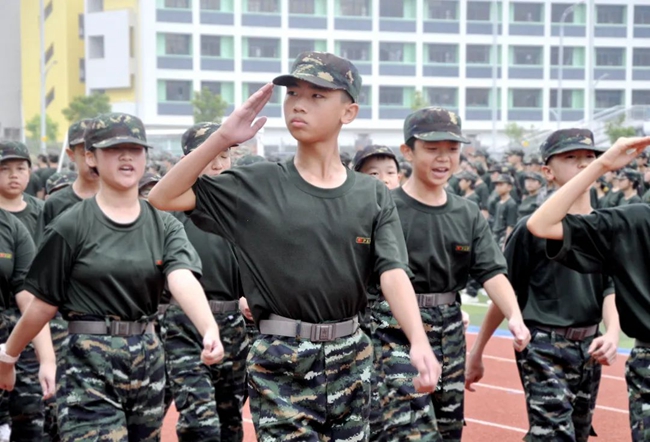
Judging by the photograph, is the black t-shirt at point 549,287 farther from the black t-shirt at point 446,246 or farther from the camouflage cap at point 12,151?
the camouflage cap at point 12,151

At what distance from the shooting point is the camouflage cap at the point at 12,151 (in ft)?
28.7

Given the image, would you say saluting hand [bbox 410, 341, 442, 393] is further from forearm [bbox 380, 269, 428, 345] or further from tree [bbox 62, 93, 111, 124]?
tree [bbox 62, 93, 111, 124]

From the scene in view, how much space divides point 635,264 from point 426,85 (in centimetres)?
6371

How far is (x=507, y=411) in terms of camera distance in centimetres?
1077

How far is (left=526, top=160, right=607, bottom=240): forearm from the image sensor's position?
524 cm

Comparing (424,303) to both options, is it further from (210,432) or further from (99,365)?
(99,365)

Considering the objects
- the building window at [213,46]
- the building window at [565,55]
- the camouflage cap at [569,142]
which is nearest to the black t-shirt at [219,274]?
the camouflage cap at [569,142]

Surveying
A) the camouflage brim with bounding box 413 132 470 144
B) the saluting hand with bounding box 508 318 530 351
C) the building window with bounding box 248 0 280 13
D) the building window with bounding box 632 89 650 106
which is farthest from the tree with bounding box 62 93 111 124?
the saluting hand with bounding box 508 318 530 351

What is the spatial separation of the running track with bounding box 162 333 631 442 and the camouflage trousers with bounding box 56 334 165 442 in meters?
3.65

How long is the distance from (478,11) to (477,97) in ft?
17.6

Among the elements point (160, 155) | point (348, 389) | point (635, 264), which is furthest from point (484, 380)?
point (160, 155)

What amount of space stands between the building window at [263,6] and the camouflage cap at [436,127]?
2417 inches

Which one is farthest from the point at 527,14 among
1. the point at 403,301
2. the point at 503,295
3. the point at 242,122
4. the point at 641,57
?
the point at 242,122

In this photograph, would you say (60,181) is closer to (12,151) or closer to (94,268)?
(12,151)
